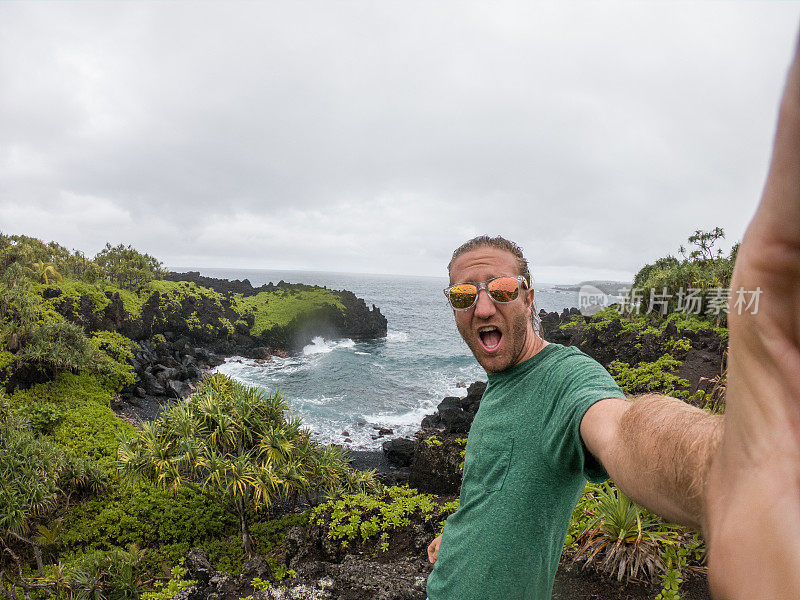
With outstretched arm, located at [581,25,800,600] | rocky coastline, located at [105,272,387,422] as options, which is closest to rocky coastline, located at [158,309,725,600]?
outstretched arm, located at [581,25,800,600]

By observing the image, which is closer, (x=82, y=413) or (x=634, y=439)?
(x=634, y=439)

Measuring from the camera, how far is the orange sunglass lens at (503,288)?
1927mm

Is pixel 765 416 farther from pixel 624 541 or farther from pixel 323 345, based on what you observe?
pixel 323 345

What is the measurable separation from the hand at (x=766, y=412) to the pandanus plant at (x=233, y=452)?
8.52 meters

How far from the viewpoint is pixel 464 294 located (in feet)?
6.54

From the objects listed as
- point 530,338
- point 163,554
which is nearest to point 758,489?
point 530,338

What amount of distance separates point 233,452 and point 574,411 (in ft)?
30.0

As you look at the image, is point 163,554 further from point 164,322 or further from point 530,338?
point 164,322

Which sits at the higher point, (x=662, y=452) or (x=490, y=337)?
(x=490, y=337)

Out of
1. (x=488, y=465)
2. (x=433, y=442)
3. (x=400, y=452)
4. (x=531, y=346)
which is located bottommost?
(x=400, y=452)

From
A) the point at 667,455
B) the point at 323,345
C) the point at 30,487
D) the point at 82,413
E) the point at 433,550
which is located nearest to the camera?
the point at 667,455

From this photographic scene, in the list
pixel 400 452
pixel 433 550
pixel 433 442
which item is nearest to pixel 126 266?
pixel 400 452

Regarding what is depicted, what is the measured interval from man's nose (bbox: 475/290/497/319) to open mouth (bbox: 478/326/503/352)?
7 cm

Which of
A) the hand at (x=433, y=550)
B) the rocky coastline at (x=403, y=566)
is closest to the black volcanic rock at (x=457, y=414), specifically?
the rocky coastline at (x=403, y=566)
